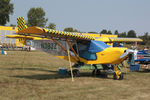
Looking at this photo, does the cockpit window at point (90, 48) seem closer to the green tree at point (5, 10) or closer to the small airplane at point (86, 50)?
the small airplane at point (86, 50)

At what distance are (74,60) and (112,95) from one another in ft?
17.7

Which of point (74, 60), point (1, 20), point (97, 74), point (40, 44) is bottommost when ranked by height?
point (97, 74)

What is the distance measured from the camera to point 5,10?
6694cm

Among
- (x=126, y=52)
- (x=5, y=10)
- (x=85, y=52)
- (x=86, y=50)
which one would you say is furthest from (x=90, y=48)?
(x=5, y=10)

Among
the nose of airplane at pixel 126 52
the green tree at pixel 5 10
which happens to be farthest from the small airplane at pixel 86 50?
the green tree at pixel 5 10

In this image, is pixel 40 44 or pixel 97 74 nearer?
pixel 97 74

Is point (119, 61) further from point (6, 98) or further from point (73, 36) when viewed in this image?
point (6, 98)

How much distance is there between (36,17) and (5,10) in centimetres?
3075

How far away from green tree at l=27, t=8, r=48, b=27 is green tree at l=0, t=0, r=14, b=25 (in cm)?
2746

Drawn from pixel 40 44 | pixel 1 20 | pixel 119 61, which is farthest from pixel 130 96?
pixel 1 20

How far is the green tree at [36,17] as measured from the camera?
9681 centimetres

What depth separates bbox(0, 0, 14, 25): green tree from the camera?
66.4 m

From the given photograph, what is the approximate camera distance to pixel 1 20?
67062 millimetres

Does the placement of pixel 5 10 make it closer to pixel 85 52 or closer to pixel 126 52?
pixel 85 52
